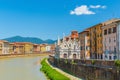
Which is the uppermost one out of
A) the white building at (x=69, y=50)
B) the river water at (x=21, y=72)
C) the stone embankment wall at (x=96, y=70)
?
the white building at (x=69, y=50)

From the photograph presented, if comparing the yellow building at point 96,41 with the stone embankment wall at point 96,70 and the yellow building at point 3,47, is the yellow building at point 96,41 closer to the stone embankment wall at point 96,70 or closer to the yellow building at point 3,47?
the stone embankment wall at point 96,70

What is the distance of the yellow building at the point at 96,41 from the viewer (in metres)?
66.8

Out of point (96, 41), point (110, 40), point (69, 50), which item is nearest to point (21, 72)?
point (110, 40)

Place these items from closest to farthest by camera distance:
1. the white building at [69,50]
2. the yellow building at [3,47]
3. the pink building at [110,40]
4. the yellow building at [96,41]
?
the pink building at [110,40] → the yellow building at [96,41] → the white building at [69,50] → the yellow building at [3,47]

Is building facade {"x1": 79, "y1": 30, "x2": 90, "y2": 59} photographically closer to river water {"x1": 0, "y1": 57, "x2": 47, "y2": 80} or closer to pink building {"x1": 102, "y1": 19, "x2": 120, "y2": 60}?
river water {"x1": 0, "y1": 57, "x2": 47, "y2": 80}

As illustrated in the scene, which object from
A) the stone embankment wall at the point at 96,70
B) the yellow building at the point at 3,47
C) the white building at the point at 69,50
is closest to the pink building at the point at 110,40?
the stone embankment wall at the point at 96,70

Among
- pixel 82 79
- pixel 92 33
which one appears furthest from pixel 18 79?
pixel 92 33

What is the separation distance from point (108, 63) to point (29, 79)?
19.3 meters

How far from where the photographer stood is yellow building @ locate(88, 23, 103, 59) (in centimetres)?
6675

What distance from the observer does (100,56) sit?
218 feet

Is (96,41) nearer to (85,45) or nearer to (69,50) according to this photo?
(85,45)

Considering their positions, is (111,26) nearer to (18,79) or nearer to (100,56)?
(100,56)

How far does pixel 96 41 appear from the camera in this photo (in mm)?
69812

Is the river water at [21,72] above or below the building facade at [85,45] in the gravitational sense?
below
